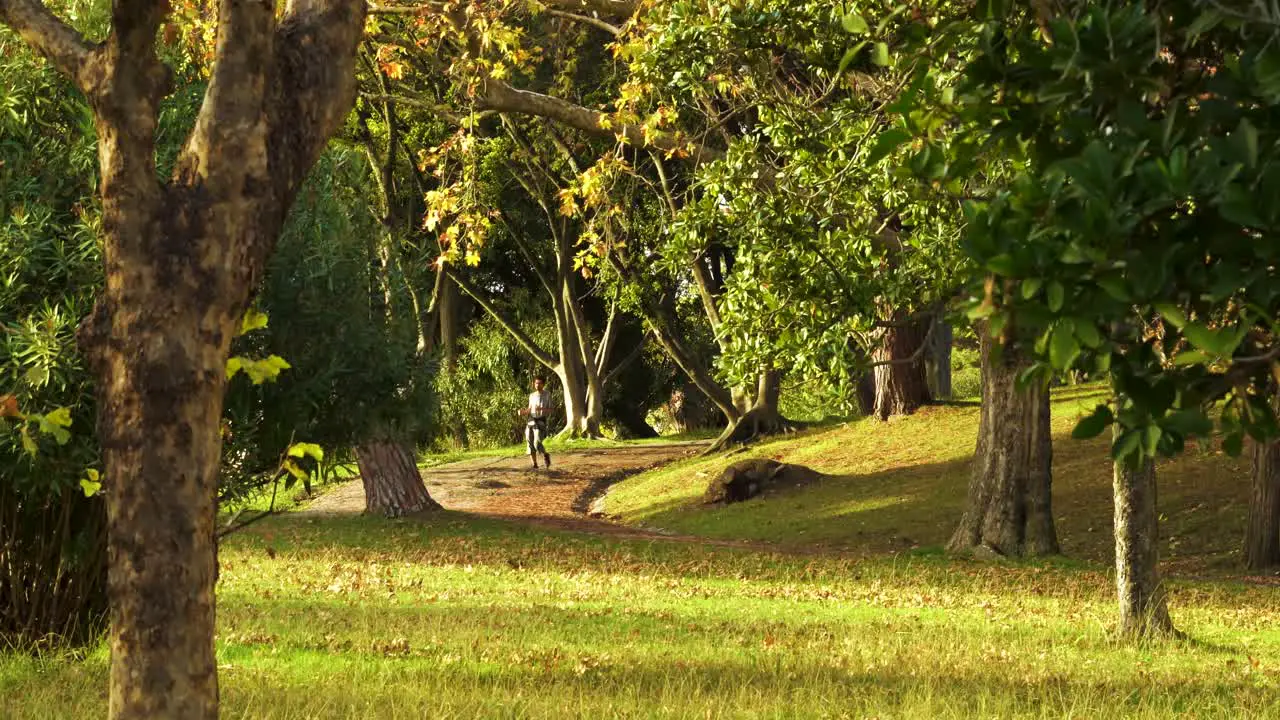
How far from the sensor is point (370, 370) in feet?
31.6

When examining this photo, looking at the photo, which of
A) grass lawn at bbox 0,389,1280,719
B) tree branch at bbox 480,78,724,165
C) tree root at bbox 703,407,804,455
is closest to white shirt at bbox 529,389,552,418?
tree root at bbox 703,407,804,455

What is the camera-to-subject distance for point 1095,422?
331 centimetres

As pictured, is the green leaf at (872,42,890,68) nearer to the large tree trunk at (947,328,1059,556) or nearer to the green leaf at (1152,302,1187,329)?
the green leaf at (1152,302,1187,329)

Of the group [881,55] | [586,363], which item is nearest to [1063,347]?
[881,55]

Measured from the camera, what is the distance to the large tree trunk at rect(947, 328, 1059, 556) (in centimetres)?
2044

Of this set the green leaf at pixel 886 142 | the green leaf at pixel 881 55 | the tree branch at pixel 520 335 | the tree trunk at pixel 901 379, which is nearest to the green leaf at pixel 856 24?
the green leaf at pixel 881 55

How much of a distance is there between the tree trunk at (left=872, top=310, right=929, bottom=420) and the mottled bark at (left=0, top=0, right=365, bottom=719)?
93.8 feet

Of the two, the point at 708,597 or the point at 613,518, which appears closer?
the point at 708,597

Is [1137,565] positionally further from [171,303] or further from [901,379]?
[901,379]

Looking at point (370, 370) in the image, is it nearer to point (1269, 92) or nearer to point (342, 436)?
point (342, 436)

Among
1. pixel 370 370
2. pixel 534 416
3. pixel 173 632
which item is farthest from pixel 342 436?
pixel 534 416

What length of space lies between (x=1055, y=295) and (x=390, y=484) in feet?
77.7

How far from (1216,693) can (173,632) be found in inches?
265

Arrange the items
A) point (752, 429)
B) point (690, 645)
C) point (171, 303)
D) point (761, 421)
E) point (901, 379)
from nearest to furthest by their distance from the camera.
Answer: point (171, 303) < point (690, 645) < point (901, 379) < point (752, 429) < point (761, 421)
